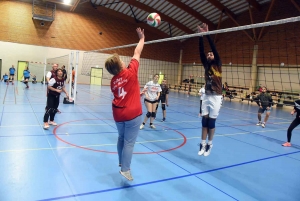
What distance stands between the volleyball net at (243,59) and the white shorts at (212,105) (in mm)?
10964

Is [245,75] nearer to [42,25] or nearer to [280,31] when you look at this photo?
[280,31]

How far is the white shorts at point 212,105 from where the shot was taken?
409 cm

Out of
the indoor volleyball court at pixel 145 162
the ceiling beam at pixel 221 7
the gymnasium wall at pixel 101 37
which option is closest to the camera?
the indoor volleyball court at pixel 145 162

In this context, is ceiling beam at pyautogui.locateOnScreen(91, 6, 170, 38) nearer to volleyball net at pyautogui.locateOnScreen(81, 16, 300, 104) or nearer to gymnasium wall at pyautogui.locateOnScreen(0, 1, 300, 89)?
gymnasium wall at pyautogui.locateOnScreen(0, 1, 300, 89)

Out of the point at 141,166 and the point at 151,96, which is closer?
the point at 141,166

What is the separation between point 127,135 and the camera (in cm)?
311

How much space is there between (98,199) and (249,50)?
72.2 ft

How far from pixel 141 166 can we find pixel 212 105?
5.45 ft

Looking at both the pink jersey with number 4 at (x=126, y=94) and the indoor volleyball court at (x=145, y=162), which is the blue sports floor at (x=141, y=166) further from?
the pink jersey with number 4 at (x=126, y=94)

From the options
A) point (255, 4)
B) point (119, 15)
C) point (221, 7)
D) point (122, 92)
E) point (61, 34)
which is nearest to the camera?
point (122, 92)

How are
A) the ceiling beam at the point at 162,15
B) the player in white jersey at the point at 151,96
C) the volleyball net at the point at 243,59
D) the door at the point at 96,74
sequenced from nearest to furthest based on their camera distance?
the player in white jersey at the point at 151,96 → the volleyball net at the point at 243,59 → the ceiling beam at the point at 162,15 → the door at the point at 96,74

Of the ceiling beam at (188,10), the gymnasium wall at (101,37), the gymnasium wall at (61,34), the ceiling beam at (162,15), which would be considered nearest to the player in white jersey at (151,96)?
the gymnasium wall at (101,37)

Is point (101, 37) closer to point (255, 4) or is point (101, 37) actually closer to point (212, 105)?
point (255, 4)

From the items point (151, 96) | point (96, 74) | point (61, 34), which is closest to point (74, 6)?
point (61, 34)
